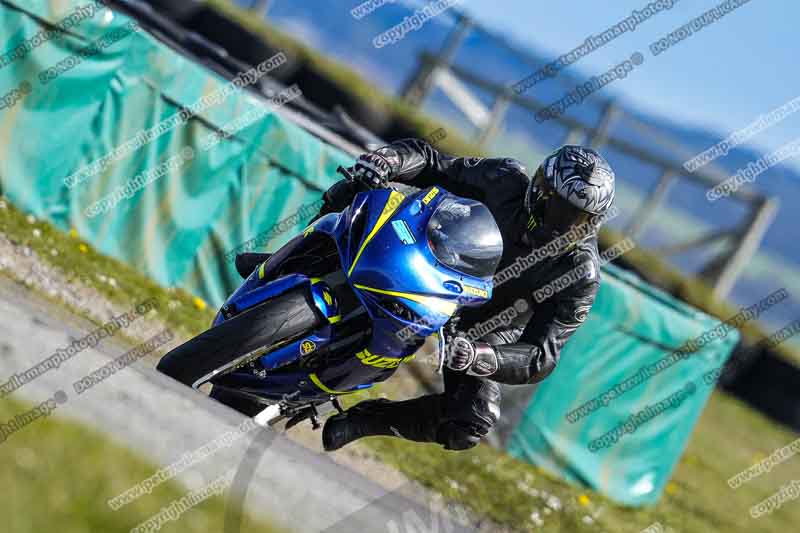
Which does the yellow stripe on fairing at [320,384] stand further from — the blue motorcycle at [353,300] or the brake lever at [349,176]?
the brake lever at [349,176]

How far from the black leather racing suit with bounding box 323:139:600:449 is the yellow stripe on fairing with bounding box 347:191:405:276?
0.60m

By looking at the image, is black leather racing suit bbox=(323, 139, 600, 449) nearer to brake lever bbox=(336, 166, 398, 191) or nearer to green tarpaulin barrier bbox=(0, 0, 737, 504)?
brake lever bbox=(336, 166, 398, 191)

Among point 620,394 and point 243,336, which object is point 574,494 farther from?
point 243,336

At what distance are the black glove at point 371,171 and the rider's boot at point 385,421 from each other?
4.20 ft

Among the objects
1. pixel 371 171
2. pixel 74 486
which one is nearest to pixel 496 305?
pixel 371 171

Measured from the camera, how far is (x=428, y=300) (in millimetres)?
4527

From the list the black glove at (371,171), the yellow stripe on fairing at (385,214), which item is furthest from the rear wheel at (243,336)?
the black glove at (371,171)

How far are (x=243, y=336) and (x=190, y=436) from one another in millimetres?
1180

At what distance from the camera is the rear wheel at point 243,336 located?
460 centimetres

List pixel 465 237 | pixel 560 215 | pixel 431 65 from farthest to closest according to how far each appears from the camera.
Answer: pixel 431 65 < pixel 560 215 < pixel 465 237

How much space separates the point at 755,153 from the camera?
69.7 ft

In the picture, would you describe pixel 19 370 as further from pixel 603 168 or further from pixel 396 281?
pixel 603 168

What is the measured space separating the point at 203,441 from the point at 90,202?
5.21 meters

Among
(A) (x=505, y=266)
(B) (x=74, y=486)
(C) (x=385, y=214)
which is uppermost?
(B) (x=74, y=486)
